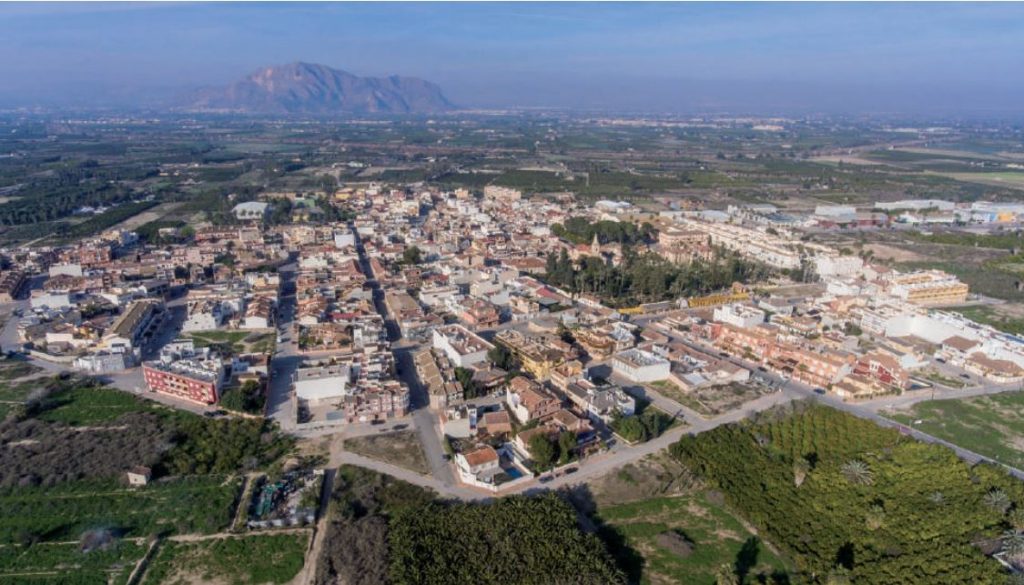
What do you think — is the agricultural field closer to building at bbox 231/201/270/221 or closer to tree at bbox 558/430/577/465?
tree at bbox 558/430/577/465

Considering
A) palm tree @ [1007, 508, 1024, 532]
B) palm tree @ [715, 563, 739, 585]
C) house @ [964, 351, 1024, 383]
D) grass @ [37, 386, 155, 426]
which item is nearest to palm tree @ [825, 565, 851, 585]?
palm tree @ [715, 563, 739, 585]

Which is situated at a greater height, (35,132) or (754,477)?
(35,132)

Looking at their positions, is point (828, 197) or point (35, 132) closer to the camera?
point (828, 197)

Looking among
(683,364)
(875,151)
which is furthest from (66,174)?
(875,151)

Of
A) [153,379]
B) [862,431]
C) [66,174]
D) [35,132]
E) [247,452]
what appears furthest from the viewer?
[35,132]

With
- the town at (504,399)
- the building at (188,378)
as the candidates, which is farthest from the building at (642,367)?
A: the building at (188,378)

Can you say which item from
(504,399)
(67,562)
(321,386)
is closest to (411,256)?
(321,386)

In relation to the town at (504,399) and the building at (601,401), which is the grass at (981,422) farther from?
the building at (601,401)

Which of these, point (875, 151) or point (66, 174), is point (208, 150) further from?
point (875, 151)
